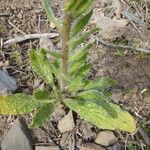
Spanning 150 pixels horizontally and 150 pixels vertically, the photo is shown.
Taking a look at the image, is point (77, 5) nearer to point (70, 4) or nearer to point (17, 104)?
point (70, 4)

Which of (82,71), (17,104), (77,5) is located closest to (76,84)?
(82,71)

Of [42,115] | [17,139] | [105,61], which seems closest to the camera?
[42,115]

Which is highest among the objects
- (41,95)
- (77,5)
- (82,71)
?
(77,5)

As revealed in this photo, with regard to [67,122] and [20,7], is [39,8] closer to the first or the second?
[20,7]

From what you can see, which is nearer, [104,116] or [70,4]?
[70,4]

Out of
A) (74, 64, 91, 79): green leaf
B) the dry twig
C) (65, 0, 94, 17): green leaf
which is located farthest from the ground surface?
(65, 0, 94, 17): green leaf

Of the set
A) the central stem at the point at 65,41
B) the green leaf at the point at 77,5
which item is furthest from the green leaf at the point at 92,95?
the green leaf at the point at 77,5

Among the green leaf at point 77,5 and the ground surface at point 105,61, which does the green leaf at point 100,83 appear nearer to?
the ground surface at point 105,61

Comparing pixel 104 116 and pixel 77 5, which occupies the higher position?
pixel 77 5
